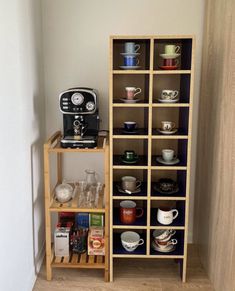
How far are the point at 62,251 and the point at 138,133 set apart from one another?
3.16 feet

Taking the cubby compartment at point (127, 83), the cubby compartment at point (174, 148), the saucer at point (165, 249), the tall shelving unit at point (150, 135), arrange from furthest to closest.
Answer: the cubby compartment at point (127, 83)
the saucer at point (165, 249)
the cubby compartment at point (174, 148)
the tall shelving unit at point (150, 135)

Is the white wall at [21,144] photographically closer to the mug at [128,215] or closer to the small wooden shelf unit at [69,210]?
the small wooden shelf unit at [69,210]

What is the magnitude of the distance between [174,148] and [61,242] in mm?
1027

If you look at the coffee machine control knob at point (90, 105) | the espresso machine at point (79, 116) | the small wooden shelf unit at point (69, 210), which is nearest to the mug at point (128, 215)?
the small wooden shelf unit at point (69, 210)

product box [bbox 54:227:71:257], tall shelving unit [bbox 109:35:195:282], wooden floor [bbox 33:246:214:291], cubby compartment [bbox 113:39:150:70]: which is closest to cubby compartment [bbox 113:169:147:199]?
tall shelving unit [bbox 109:35:195:282]

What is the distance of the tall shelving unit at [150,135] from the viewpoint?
195 cm

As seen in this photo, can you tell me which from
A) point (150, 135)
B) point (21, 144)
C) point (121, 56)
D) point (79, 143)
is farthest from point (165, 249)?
point (121, 56)

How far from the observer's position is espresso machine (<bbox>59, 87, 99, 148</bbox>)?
2.05 metres

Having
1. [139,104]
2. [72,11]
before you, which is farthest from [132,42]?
[72,11]

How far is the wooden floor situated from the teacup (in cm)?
22

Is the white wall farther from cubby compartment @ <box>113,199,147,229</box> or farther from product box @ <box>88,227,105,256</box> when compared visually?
cubby compartment @ <box>113,199,147,229</box>

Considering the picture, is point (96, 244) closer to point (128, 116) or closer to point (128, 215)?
point (128, 215)

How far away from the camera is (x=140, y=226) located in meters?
2.12

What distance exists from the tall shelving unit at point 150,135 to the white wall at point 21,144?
0.50 meters
